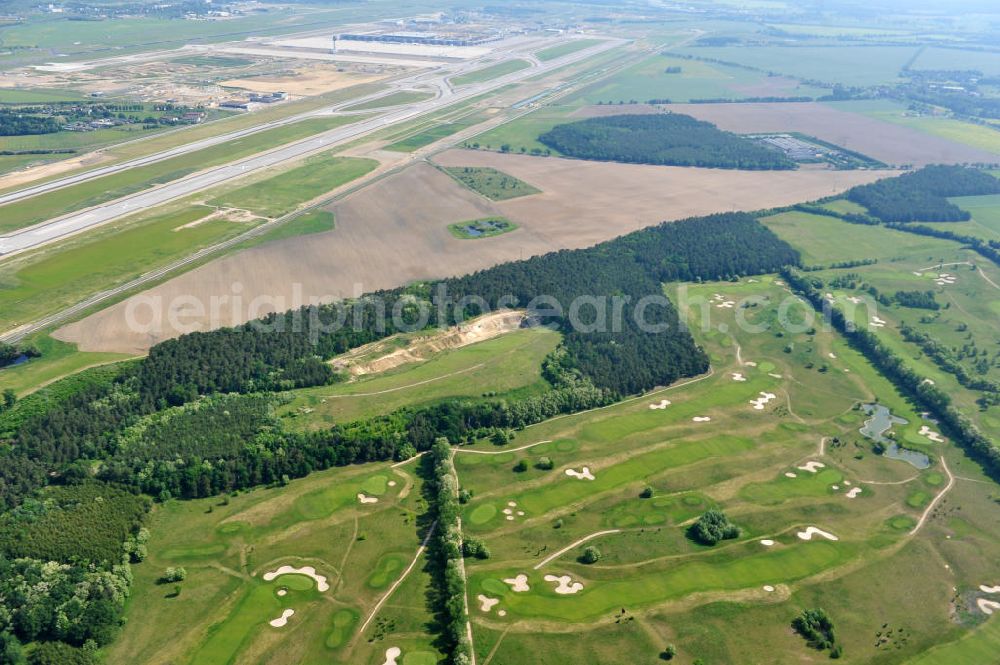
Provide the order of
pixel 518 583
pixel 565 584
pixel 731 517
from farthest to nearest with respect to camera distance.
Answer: pixel 731 517
pixel 565 584
pixel 518 583

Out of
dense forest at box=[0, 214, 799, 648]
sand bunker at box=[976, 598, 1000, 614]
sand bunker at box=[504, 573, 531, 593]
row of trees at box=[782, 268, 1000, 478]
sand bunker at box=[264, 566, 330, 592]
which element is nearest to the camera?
dense forest at box=[0, 214, 799, 648]

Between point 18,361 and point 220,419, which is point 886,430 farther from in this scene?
point 18,361

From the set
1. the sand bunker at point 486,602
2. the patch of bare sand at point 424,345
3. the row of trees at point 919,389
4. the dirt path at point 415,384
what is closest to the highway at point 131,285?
the patch of bare sand at point 424,345

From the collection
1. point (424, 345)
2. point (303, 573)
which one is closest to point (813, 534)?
point (303, 573)

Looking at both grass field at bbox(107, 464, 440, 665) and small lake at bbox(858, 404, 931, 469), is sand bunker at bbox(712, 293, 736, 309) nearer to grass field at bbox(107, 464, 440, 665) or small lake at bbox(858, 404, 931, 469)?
small lake at bbox(858, 404, 931, 469)

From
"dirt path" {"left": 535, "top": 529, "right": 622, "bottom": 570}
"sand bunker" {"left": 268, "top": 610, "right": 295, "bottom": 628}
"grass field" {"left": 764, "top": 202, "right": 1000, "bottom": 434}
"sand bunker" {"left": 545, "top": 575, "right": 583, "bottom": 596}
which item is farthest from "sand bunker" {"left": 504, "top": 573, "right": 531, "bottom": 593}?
"grass field" {"left": 764, "top": 202, "right": 1000, "bottom": 434}

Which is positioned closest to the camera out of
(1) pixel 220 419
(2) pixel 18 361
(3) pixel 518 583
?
(3) pixel 518 583
